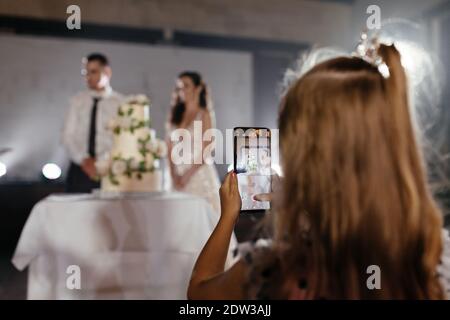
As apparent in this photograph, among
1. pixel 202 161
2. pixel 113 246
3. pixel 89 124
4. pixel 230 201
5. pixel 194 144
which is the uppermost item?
pixel 89 124

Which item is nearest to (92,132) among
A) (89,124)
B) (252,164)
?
(89,124)

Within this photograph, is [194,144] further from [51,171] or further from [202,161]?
[51,171]

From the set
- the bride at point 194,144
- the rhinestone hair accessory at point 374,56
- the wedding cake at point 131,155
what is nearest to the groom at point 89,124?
the bride at point 194,144

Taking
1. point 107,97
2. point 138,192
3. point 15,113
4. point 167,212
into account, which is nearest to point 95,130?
point 107,97

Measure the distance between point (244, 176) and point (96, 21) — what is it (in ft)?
13.5

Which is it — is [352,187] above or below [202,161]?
below

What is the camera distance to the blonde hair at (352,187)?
2.16ft

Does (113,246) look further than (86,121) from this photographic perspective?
No

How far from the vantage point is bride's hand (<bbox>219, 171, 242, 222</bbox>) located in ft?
2.80

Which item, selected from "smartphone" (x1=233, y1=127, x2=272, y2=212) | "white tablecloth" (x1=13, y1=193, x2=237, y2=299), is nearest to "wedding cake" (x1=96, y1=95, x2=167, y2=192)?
"white tablecloth" (x1=13, y1=193, x2=237, y2=299)

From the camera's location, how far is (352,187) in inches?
26.1

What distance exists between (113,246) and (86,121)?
4.10ft

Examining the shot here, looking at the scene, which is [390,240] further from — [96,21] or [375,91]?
[96,21]

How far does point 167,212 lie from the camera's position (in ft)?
6.39
